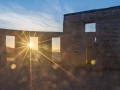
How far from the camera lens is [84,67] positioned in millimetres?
16422

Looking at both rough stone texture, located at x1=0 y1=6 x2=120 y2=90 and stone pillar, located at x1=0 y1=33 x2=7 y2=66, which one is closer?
rough stone texture, located at x1=0 y1=6 x2=120 y2=90

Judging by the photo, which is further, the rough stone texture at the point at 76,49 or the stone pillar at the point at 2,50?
the stone pillar at the point at 2,50

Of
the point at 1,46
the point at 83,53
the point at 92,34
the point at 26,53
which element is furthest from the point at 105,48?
the point at 1,46

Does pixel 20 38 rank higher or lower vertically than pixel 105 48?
higher

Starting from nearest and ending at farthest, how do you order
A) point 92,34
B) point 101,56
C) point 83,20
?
point 101,56, point 83,20, point 92,34

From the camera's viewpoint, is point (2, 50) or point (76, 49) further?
point (2, 50)

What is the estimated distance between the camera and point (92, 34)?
20500 millimetres

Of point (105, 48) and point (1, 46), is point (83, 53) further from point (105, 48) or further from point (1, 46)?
point (1, 46)

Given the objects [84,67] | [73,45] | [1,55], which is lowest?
[84,67]

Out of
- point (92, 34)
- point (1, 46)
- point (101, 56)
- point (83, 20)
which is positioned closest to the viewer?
point (101, 56)

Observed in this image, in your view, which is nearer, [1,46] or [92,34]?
[1,46]

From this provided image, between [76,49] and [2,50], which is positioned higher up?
[76,49]

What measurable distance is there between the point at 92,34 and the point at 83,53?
4.96 metres

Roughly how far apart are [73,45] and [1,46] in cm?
831
